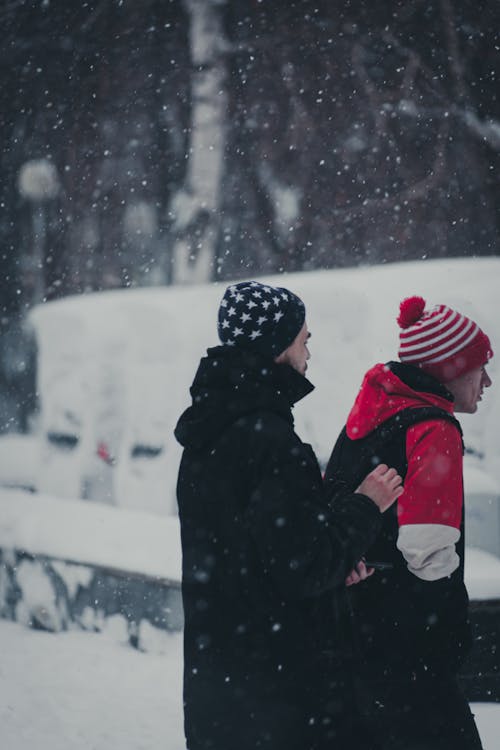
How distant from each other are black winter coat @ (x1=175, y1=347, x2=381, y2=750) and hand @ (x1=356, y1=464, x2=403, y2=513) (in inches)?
2.4

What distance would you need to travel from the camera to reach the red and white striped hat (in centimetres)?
216

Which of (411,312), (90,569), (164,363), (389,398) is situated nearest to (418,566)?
(389,398)

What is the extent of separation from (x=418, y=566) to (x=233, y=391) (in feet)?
2.09

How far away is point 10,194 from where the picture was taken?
28.4ft

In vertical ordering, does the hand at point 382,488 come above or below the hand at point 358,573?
above

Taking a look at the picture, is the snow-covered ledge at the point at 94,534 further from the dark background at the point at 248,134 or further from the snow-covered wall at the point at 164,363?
the dark background at the point at 248,134

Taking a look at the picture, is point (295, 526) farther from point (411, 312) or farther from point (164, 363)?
point (164, 363)

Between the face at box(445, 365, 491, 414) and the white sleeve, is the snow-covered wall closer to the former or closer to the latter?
the face at box(445, 365, 491, 414)

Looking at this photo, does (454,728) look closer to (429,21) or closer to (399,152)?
(399,152)

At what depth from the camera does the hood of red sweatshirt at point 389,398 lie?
2100 mm

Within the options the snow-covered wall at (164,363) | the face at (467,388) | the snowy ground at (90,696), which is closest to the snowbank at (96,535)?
the snow-covered wall at (164,363)

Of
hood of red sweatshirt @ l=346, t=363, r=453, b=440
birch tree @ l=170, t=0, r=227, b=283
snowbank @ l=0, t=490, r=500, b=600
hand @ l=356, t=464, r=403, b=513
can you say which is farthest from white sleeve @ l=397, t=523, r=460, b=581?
birch tree @ l=170, t=0, r=227, b=283

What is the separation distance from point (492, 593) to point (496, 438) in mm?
662

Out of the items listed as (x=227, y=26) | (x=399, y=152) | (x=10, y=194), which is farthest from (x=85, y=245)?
(x=399, y=152)
